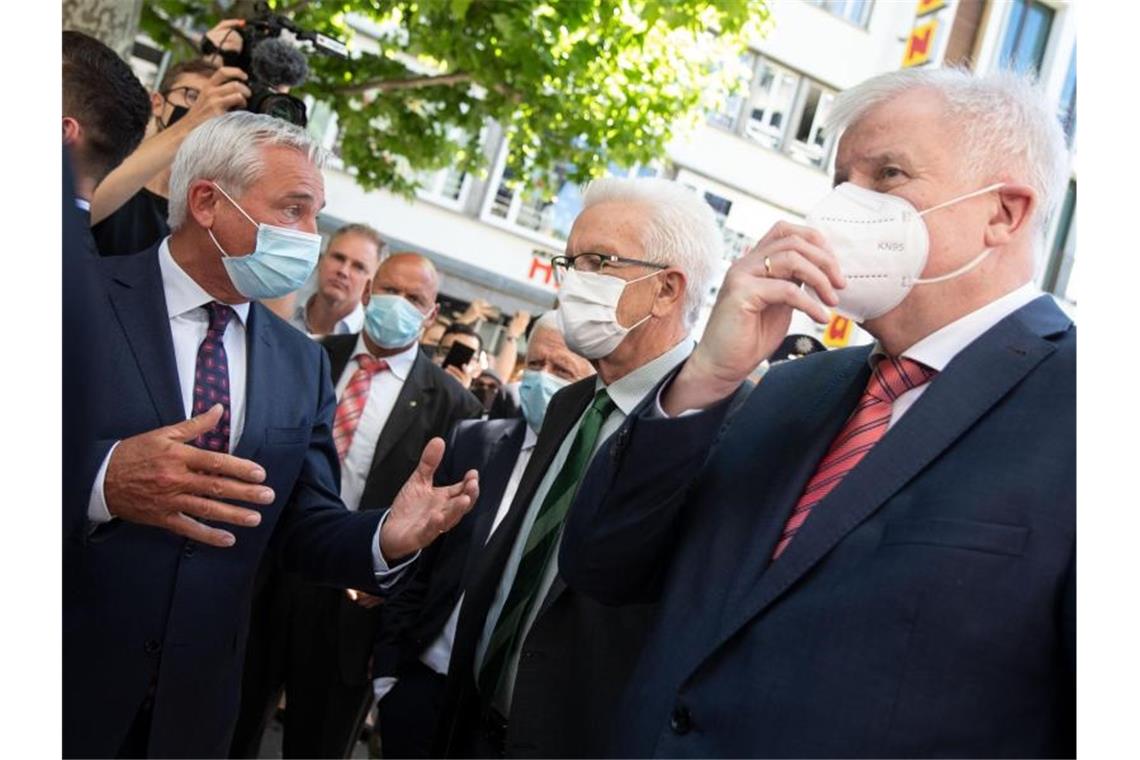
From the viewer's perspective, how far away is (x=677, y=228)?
11.6 feet

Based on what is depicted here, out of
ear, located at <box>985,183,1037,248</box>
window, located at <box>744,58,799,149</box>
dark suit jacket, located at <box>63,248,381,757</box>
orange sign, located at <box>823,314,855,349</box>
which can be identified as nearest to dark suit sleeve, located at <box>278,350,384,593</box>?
dark suit jacket, located at <box>63,248,381,757</box>

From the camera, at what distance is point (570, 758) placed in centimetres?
285

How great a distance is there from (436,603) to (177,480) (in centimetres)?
133

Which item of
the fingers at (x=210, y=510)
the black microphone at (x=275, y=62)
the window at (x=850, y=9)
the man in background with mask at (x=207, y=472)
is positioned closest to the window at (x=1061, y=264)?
the window at (x=850, y=9)

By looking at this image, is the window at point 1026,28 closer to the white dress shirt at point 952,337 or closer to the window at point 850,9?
the window at point 850,9

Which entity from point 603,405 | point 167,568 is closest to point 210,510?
point 167,568

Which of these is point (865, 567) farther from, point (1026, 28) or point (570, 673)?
point (1026, 28)

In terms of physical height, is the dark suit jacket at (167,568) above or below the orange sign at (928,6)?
below

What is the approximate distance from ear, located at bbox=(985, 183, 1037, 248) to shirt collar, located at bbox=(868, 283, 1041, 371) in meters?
0.12

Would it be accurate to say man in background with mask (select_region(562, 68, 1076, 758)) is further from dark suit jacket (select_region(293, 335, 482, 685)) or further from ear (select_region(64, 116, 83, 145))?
dark suit jacket (select_region(293, 335, 482, 685))

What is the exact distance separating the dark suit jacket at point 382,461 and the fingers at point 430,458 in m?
1.39

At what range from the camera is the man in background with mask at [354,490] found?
4715 millimetres

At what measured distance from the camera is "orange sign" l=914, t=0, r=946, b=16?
72.0 ft
